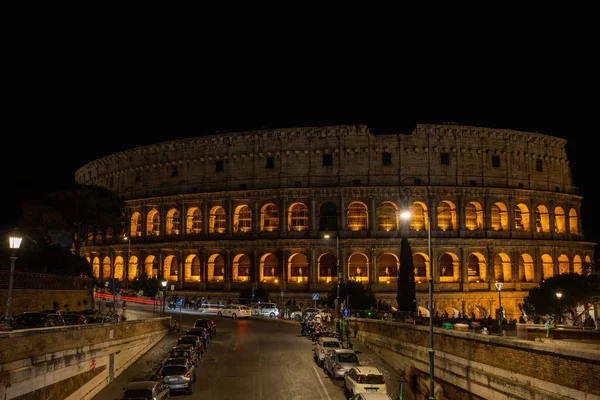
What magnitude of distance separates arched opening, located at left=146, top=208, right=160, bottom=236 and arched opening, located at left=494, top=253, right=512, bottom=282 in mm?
34640

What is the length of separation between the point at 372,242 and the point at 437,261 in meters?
6.45

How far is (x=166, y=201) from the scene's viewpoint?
60625mm

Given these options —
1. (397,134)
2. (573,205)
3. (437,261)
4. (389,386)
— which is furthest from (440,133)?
(389,386)

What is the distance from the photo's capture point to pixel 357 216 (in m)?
55.2

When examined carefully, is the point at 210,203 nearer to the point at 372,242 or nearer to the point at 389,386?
the point at 372,242

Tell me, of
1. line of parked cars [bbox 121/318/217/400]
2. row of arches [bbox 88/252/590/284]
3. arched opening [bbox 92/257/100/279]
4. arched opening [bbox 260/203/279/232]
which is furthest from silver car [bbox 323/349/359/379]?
arched opening [bbox 92/257/100/279]

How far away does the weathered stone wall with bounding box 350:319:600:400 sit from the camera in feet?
47.5

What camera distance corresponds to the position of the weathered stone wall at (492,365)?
14.5m

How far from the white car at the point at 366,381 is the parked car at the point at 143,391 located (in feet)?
20.9

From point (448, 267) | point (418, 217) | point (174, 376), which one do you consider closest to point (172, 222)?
point (418, 217)

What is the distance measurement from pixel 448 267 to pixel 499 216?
7240 millimetres

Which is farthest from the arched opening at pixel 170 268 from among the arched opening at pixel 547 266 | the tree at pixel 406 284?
the arched opening at pixel 547 266

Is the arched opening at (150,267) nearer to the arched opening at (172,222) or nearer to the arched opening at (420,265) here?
the arched opening at (172,222)

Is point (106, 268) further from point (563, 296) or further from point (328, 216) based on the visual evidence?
point (563, 296)
